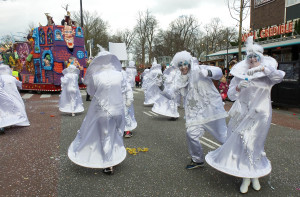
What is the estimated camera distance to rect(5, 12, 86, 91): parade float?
16500mm

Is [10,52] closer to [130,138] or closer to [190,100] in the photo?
[130,138]

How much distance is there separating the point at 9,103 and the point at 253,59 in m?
5.90

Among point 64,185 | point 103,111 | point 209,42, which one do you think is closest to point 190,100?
point 103,111

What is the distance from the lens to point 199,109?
150 inches

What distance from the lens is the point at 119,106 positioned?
147 inches

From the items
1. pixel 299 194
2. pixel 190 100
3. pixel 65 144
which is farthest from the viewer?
pixel 65 144

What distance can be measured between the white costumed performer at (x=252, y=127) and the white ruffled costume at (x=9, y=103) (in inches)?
213

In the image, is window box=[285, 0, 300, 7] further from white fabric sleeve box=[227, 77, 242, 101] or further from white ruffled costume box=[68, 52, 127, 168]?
white ruffled costume box=[68, 52, 127, 168]

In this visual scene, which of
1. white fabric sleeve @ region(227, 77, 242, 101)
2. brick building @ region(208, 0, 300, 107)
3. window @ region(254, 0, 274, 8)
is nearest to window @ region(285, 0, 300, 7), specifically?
brick building @ region(208, 0, 300, 107)

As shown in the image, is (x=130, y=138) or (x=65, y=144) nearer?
(x=65, y=144)

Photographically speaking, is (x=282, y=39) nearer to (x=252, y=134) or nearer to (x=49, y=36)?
(x=49, y=36)

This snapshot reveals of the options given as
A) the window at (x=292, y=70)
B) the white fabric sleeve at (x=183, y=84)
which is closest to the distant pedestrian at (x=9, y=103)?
the white fabric sleeve at (x=183, y=84)

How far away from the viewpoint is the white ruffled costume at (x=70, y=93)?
8.69 meters

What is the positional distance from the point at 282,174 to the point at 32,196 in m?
3.48
